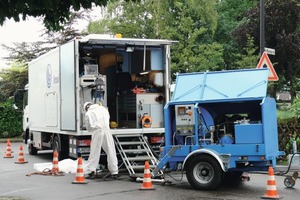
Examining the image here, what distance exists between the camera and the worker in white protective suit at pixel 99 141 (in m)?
11.9

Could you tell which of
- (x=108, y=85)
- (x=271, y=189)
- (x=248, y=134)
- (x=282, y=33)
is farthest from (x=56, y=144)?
(x=282, y=33)

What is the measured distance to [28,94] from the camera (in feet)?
63.3

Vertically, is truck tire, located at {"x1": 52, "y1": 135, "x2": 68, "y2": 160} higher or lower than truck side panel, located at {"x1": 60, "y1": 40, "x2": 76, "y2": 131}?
lower

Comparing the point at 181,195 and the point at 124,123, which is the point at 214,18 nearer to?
the point at 124,123

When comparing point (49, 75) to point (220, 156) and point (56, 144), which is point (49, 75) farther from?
point (220, 156)

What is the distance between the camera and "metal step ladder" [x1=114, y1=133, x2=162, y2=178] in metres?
12.0

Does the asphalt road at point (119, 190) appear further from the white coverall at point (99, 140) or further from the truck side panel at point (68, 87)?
the truck side panel at point (68, 87)

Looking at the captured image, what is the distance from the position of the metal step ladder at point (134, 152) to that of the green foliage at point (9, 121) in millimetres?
19440

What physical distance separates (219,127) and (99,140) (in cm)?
311

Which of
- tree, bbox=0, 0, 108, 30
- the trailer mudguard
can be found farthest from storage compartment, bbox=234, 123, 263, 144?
tree, bbox=0, 0, 108, 30

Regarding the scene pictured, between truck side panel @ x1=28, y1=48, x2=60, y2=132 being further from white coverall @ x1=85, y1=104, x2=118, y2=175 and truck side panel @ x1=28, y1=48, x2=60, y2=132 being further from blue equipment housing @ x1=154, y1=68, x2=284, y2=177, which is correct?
blue equipment housing @ x1=154, y1=68, x2=284, y2=177

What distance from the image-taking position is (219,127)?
34.2ft

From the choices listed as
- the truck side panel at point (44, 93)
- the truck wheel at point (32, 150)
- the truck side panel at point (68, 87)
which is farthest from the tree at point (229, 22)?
the truck side panel at point (68, 87)

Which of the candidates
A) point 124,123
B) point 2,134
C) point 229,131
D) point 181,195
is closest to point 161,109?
point 124,123
